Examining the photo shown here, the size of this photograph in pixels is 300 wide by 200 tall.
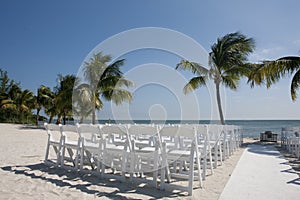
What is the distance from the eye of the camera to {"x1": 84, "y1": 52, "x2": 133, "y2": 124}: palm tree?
15.4 metres

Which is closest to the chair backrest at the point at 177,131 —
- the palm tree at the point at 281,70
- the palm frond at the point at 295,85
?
the palm tree at the point at 281,70

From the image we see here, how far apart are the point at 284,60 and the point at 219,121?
4.74 m

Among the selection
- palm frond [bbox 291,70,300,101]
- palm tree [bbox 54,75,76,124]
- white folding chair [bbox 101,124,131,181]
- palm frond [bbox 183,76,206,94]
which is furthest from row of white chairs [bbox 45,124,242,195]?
palm tree [bbox 54,75,76,124]

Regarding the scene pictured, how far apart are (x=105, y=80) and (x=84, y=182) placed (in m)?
12.4

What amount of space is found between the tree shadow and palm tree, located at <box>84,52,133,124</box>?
10721 mm

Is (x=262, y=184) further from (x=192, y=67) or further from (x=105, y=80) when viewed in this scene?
(x=105, y=80)

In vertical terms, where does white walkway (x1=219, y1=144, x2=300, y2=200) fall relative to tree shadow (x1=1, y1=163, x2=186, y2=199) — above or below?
above

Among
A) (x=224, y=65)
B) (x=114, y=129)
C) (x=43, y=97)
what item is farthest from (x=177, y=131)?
(x=43, y=97)

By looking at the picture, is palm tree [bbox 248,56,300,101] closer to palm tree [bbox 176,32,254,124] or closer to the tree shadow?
palm tree [bbox 176,32,254,124]

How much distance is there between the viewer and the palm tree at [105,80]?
15.4 metres

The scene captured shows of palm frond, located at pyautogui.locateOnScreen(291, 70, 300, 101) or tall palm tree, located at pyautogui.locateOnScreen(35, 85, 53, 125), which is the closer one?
palm frond, located at pyautogui.locateOnScreen(291, 70, 300, 101)

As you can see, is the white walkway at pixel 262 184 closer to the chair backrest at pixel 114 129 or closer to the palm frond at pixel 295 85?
the chair backrest at pixel 114 129

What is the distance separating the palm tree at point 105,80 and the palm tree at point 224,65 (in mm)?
4447

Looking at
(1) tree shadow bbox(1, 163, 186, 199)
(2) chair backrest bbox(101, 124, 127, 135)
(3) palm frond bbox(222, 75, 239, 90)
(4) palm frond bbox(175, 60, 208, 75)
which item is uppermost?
(4) palm frond bbox(175, 60, 208, 75)
